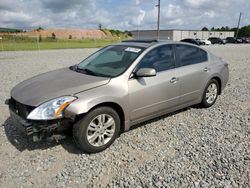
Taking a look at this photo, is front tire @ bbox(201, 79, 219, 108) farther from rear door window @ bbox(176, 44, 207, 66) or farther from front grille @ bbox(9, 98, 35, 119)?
front grille @ bbox(9, 98, 35, 119)

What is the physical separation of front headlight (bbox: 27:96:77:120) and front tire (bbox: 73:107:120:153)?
294 millimetres

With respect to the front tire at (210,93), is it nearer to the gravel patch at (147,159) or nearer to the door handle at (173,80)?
the gravel patch at (147,159)

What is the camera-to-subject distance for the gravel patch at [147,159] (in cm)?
258

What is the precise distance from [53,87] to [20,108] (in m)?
0.54

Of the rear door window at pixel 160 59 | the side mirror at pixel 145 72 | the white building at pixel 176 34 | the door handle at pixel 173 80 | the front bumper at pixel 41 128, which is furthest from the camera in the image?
the white building at pixel 176 34

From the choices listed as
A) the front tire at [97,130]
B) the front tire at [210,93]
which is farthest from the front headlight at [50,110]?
the front tire at [210,93]

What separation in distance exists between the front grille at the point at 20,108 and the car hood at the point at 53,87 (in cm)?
5

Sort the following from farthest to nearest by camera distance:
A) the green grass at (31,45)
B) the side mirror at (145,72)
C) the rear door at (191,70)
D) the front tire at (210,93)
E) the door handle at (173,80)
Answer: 1. the green grass at (31,45)
2. the front tire at (210,93)
3. the rear door at (191,70)
4. the door handle at (173,80)
5. the side mirror at (145,72)

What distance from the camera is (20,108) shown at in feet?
10.0

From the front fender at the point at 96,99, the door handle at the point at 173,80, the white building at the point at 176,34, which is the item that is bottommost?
the front fender at the point at 96,99

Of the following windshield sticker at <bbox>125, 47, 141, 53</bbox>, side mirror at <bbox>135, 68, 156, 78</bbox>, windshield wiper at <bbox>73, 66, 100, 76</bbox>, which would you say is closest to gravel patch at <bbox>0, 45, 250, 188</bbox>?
side mirror at <bbox>135, 68, 156, 78</bbox>

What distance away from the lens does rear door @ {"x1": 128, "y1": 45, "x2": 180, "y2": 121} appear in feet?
11.2

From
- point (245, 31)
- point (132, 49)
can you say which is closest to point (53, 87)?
point (132, 49)

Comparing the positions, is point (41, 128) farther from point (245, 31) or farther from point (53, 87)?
point (245, 31)
